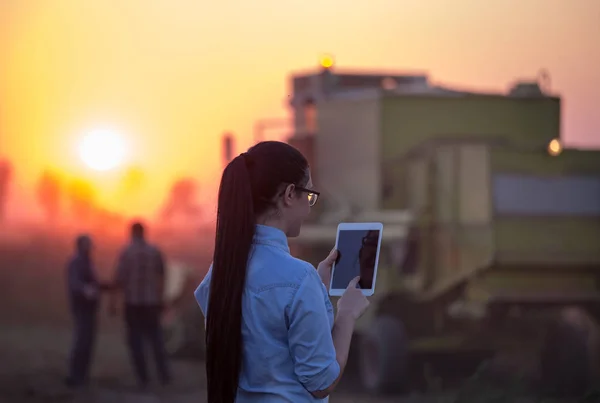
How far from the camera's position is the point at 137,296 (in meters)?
15.5

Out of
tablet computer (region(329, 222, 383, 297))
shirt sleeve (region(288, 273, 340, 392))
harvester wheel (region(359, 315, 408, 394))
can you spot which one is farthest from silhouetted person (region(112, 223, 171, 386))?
shirt sleeve (region(288, 273, 340, 392))

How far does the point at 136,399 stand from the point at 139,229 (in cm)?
219

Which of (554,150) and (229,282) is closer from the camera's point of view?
(229,282)

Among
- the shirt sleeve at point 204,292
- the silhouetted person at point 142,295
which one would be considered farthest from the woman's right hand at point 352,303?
the silhouetted person at point 142,295

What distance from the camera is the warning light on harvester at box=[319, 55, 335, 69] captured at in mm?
17922

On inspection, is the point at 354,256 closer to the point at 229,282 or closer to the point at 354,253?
the point at 354,253

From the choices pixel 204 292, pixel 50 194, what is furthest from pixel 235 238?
pixel 50 194

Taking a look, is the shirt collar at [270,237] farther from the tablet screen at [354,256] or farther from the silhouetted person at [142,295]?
the silhouetted person at [142,295]

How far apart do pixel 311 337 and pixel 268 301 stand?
165mm

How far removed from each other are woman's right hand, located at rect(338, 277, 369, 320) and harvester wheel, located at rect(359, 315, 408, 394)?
10602 mm

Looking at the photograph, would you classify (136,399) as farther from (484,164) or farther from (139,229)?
(484,164)

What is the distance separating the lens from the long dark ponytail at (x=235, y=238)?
3.68m

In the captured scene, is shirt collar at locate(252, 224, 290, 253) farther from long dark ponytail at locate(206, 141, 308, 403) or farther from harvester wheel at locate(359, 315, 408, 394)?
harvester wheel at locate(359, 315, 408, 394)

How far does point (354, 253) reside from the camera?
407cm
